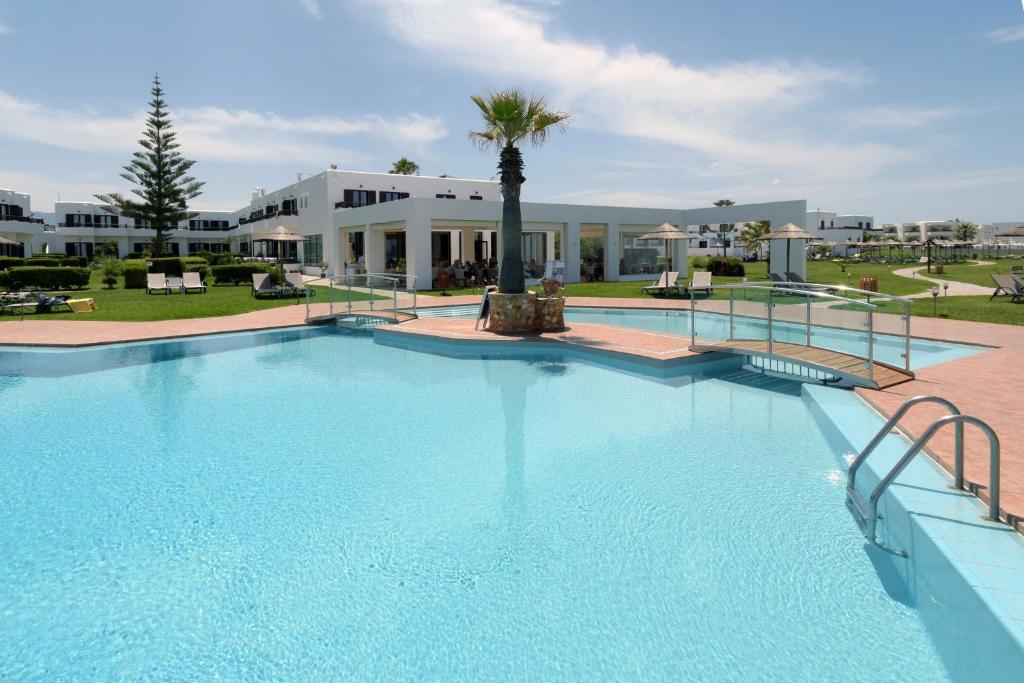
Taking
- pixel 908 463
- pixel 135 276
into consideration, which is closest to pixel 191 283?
pixel 135 276

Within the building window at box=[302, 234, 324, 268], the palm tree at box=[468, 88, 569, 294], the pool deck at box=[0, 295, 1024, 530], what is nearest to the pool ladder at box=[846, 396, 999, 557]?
the pool deck at box=[0, 295, 1024, 530]

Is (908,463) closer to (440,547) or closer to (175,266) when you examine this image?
(440,547)

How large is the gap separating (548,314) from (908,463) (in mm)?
9363

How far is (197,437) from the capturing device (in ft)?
21.9

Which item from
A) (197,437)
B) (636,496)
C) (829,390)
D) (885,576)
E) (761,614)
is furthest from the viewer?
(829,390)

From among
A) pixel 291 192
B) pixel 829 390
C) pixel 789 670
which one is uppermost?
pixel 291 192

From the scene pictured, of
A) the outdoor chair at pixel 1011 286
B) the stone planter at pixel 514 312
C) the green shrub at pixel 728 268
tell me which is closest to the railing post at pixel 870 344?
the stone planter at pixel 514 312

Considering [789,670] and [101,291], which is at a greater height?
[101,291]

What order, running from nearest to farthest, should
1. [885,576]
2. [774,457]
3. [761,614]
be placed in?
[761,614], [885,576], [774,457]

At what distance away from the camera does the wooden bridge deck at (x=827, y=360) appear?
7.72 metres

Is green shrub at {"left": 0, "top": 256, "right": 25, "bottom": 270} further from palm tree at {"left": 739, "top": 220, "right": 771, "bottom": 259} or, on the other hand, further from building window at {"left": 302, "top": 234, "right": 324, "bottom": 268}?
palm tree at {"left": 739, "top": 220, "right": 771, "bottom": 259}

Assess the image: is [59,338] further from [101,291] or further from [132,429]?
[101,291]

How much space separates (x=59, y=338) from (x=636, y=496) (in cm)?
1258

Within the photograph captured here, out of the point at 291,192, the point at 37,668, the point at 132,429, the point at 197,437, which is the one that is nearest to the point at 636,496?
the point at 37,668
